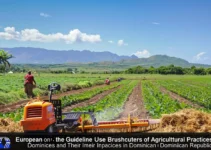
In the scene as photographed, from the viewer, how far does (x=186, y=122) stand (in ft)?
24.3

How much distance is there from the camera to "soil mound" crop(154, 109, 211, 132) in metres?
7.23

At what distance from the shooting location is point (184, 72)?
104m

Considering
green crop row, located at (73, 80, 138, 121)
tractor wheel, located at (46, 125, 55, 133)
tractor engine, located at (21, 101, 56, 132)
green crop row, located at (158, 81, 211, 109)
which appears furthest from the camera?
green crop row, located at (158, 81, 211, 109)

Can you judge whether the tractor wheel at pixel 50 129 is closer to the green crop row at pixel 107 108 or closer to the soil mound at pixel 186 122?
the soil mound at pixel 186 122

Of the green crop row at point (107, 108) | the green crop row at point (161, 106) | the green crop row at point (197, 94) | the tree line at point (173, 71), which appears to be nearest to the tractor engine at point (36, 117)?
the green crop row at point (107, 108)

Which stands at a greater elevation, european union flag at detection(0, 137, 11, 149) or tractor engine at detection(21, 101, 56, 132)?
tractor engine at detection(21, 101, 56, 132)

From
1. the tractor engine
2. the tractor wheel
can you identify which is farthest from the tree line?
the tractor engine

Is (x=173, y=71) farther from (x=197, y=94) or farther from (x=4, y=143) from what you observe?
(x=4, y=143)

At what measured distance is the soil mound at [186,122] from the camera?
23.7ft

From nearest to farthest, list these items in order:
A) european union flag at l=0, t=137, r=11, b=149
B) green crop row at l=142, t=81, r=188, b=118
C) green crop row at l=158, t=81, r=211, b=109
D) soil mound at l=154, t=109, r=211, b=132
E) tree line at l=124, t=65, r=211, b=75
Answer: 1. european union flag at l=0, t=137, r=11, b=149
2. soil mound at l=154, t=109, r=211, b=132
3. green crop row at l=142, t=81, r=188, b=118
4. green crop row at l=158, t=81, r=211, b=109
5. tree line at l=124, t=65, r=211, b=75

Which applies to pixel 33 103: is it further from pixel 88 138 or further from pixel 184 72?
pixel 184 72

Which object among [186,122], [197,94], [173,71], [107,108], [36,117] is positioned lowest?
[197,94]

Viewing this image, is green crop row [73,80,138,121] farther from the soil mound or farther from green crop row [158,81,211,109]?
the soil mound

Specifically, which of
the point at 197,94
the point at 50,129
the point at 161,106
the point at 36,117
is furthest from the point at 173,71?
the point at 36,117
